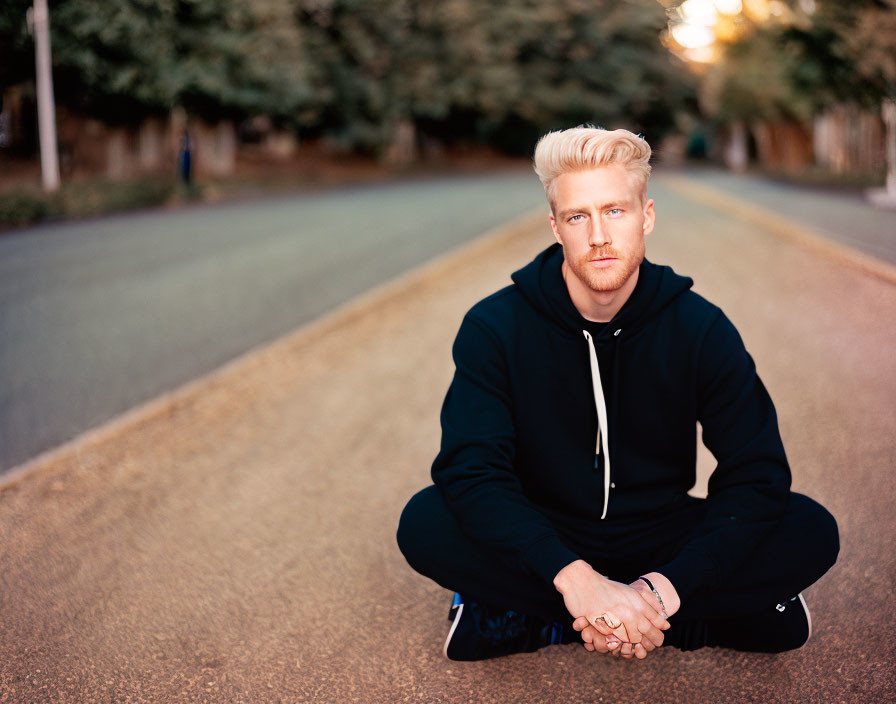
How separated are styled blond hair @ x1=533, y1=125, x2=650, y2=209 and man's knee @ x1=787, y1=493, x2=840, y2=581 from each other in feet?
3.62

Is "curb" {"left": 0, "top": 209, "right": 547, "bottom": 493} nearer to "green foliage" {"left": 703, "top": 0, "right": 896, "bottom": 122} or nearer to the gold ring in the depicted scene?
the gold ring

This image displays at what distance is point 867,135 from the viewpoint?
32.8 m

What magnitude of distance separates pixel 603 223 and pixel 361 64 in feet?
105

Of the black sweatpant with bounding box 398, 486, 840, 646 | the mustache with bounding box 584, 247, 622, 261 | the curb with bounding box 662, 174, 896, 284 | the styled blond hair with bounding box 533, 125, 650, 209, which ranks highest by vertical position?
the styled blond hair with bounding box 533, 125, 650, 209

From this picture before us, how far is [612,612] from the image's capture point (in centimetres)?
236

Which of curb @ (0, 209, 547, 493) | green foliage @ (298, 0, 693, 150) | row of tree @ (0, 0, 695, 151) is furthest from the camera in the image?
green foliage @ (298, 0, 693, 150)

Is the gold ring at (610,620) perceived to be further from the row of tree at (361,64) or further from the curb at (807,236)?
the curb at (807,236)

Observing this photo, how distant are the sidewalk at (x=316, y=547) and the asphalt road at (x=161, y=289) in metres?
0.77

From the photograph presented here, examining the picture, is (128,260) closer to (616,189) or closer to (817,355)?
(817,355)

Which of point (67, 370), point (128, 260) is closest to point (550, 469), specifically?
point (67, 370)

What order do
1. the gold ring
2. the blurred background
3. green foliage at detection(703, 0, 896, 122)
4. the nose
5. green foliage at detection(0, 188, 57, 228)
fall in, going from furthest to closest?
1. green foliage at detection(703, 0, 896, 122)
2. the blurred background
3. green foliage at detection(0, 188, 57, 228)
4. the nose
5. the gold ring

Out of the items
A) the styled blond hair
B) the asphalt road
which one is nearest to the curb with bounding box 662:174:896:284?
the asphalt road

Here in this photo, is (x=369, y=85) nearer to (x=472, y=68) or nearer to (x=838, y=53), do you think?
(x=472, y=68)

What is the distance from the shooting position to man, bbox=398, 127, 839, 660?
A: 8.52 feet
